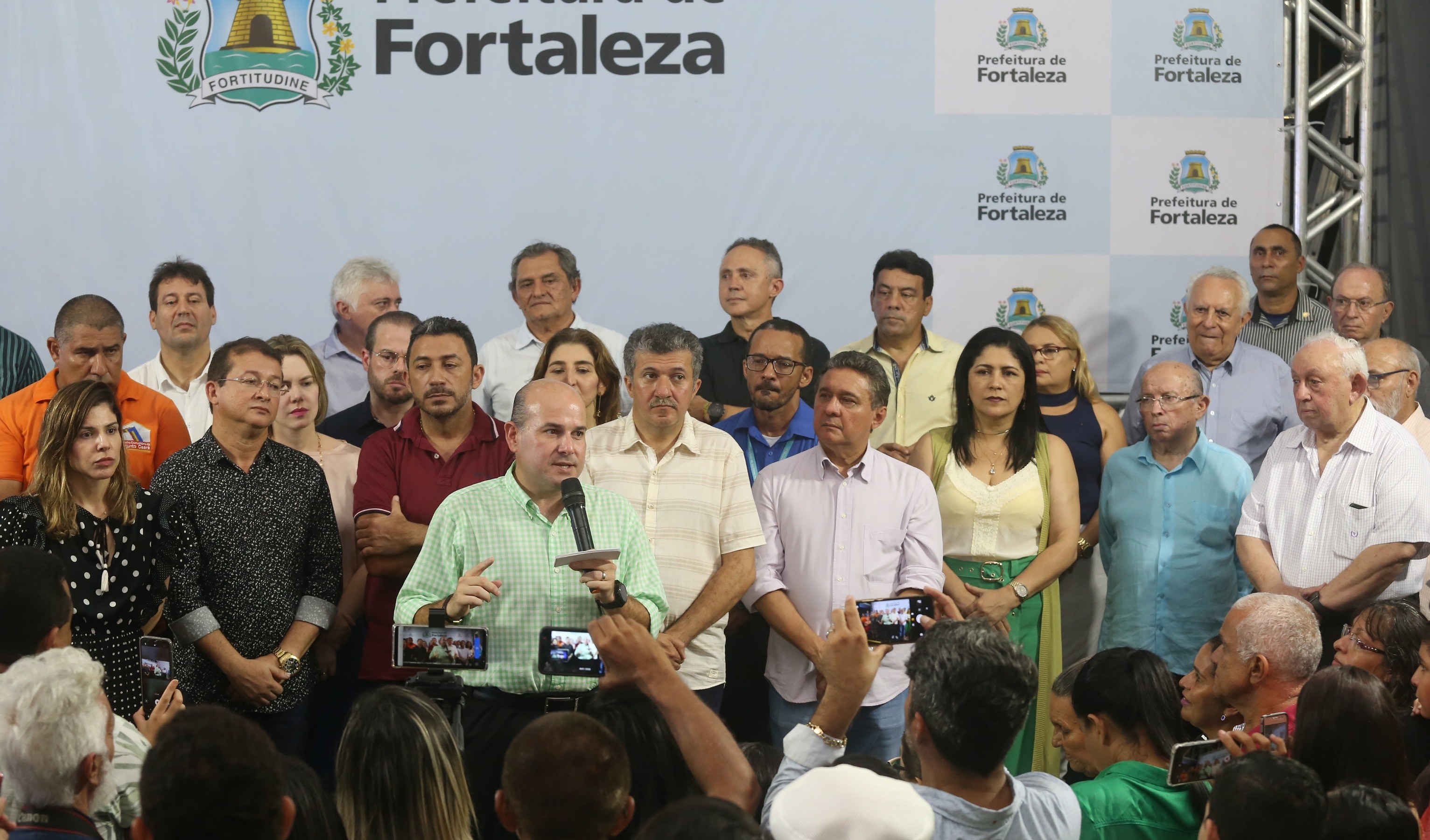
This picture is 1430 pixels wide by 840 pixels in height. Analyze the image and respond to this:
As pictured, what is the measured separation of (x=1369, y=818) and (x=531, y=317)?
3.89 m

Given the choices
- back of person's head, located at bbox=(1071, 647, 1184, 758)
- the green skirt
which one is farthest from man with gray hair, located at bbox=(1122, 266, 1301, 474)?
back of person's head, located at bbox=(1071, 647, 1184, 758)

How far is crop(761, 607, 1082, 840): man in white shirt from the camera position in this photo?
2115 millimetres

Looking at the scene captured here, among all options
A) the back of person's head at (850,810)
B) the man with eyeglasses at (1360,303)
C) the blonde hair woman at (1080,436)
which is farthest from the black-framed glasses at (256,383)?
the man with eyeglasses at (1360,303)

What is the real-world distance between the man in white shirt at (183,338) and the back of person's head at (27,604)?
2.10 meters

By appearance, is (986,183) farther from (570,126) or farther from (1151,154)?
(570,126)

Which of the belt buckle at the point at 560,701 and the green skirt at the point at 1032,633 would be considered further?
the green skirt at the point at 1032,633

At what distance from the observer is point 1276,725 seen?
8.91 feet

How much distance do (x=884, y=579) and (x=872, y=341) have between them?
5.21 ft

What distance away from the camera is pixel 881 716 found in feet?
13.3

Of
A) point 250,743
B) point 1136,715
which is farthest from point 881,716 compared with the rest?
point 250,743

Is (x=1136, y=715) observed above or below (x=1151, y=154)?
below

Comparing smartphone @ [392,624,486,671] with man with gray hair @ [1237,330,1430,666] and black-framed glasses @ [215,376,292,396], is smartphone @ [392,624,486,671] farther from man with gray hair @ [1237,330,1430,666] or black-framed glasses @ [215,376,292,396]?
man with gray hair @ [1237,330,1430,666]

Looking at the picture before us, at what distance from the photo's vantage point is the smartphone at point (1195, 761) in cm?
246

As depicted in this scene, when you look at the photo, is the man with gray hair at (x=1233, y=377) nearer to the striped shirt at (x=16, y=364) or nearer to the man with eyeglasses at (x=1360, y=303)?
the man with eyeglasses at (x=1360, y=303)
